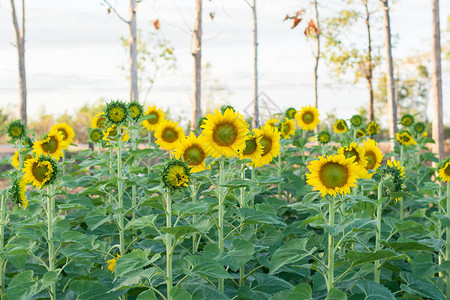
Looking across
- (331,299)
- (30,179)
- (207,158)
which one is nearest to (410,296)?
(331,299)

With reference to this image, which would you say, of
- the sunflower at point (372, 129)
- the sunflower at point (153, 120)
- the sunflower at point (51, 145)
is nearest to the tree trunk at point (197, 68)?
the sunflower at point (372, 129)

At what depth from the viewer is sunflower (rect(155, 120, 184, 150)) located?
12.1ft

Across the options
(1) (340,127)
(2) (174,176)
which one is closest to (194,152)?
(2) (174,176)

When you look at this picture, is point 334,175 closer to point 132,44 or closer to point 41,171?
point 41,171

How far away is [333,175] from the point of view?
87.4 inches

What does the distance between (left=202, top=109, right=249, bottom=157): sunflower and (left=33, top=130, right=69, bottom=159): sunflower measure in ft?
5.75

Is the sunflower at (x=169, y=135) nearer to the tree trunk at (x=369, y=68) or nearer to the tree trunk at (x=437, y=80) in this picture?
the tree trunk at (x=437, y=80)

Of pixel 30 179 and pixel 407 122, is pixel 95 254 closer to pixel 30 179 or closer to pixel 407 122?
pixel 30 179

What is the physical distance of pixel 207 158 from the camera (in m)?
2.53

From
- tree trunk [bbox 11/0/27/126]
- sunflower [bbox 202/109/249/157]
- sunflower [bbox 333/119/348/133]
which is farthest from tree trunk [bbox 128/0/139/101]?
sunflower [bbox 202/109/249/157]

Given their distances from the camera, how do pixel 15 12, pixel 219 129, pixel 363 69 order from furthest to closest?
pixel 363 69 → pixel 15 12 → pixel 219 129

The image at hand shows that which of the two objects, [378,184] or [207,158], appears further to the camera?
[378,184]

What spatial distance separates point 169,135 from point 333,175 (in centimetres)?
174

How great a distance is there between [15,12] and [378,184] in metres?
11.5
